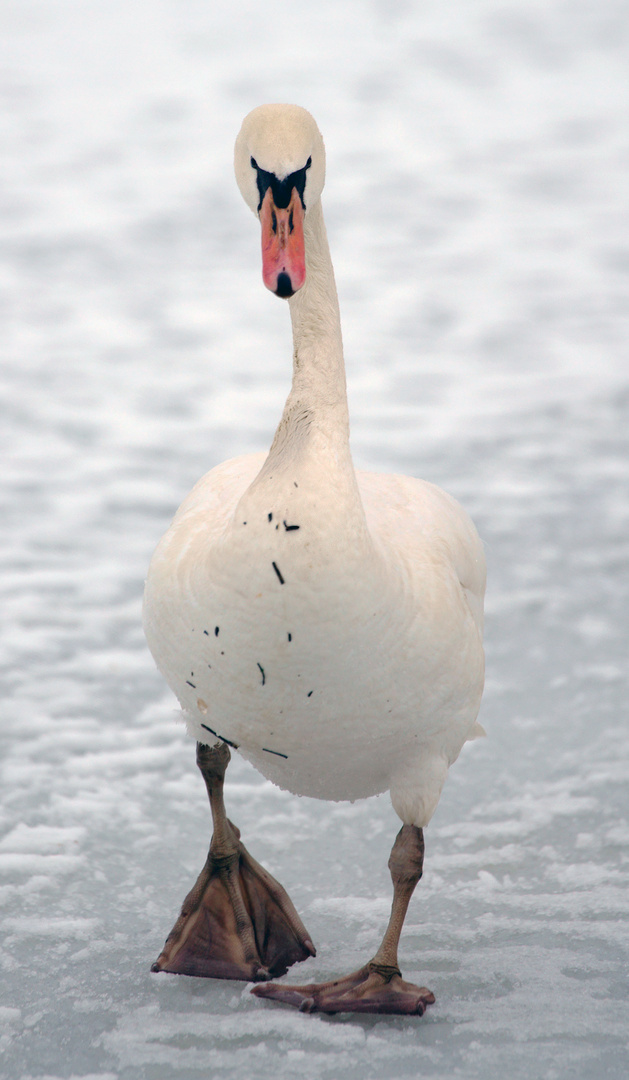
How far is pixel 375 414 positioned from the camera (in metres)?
9.70

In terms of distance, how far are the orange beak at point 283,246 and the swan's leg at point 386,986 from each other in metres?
1.85

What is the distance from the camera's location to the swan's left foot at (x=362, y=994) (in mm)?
3752

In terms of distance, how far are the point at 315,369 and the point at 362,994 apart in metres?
1.96

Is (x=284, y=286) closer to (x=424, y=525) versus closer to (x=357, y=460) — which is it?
(x=424, y=525)

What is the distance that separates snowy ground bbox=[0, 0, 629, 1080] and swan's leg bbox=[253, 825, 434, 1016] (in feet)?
0.20

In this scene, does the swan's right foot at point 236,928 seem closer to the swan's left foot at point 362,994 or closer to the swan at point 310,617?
the swan at point 310,617

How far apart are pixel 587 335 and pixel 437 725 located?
25.7 ft

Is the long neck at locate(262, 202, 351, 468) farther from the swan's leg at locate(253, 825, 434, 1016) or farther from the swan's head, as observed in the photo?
the swan's leg at locate(253, 825, 434, 1016)

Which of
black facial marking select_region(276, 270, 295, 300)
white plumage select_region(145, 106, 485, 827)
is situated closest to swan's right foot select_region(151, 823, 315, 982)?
white plumage select_region(145, 106, 485, 827)

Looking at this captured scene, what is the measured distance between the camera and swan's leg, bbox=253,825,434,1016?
12.3 feet

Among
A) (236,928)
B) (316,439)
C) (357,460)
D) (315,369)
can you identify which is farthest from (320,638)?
(357,460)

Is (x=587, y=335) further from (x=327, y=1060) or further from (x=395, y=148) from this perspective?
(x=327, y=1060)

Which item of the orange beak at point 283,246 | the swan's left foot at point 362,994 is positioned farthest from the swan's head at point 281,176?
the swan's left foot at point 362,994

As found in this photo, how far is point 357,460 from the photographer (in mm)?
8961
